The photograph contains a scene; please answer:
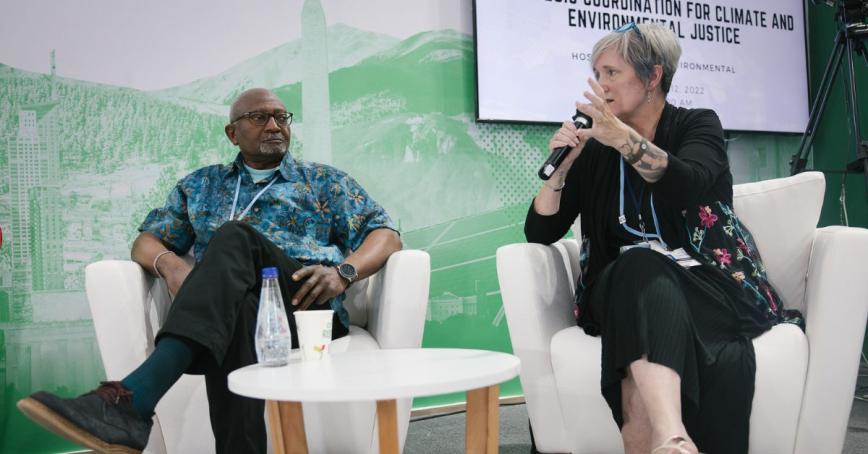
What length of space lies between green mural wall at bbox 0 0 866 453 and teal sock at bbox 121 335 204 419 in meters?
1.35

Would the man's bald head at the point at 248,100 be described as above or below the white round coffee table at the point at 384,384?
above

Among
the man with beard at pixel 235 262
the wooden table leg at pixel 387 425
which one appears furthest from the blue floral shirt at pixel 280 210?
the wooden table leg at pixel 387 425

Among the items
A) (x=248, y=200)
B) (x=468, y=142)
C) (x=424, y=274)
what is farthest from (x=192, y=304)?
(x=468, y=142)

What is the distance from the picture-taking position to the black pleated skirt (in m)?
1.57

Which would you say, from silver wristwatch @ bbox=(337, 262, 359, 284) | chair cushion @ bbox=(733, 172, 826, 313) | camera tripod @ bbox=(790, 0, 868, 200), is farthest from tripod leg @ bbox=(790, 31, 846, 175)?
silver wristwatch @ bbox=(337, 262, 359, 284)

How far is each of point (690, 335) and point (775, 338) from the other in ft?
0.99

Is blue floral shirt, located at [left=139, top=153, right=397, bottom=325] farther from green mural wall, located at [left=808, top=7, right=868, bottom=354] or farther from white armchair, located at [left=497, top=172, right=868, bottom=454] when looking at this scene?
green mural wall, located at [left=808, top=7, right=868, bottom=354]

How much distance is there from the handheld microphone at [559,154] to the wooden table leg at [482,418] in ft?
2.29

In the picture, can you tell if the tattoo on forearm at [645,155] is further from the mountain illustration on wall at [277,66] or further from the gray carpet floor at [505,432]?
the mountain illustration on wall at [277,66]

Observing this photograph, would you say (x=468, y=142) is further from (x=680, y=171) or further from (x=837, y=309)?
(x=837, y=309)

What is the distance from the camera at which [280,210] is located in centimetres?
241

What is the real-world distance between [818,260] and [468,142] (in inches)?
64.5

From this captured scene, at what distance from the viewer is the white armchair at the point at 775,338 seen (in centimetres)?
176

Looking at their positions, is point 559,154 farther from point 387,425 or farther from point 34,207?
point 34,207
